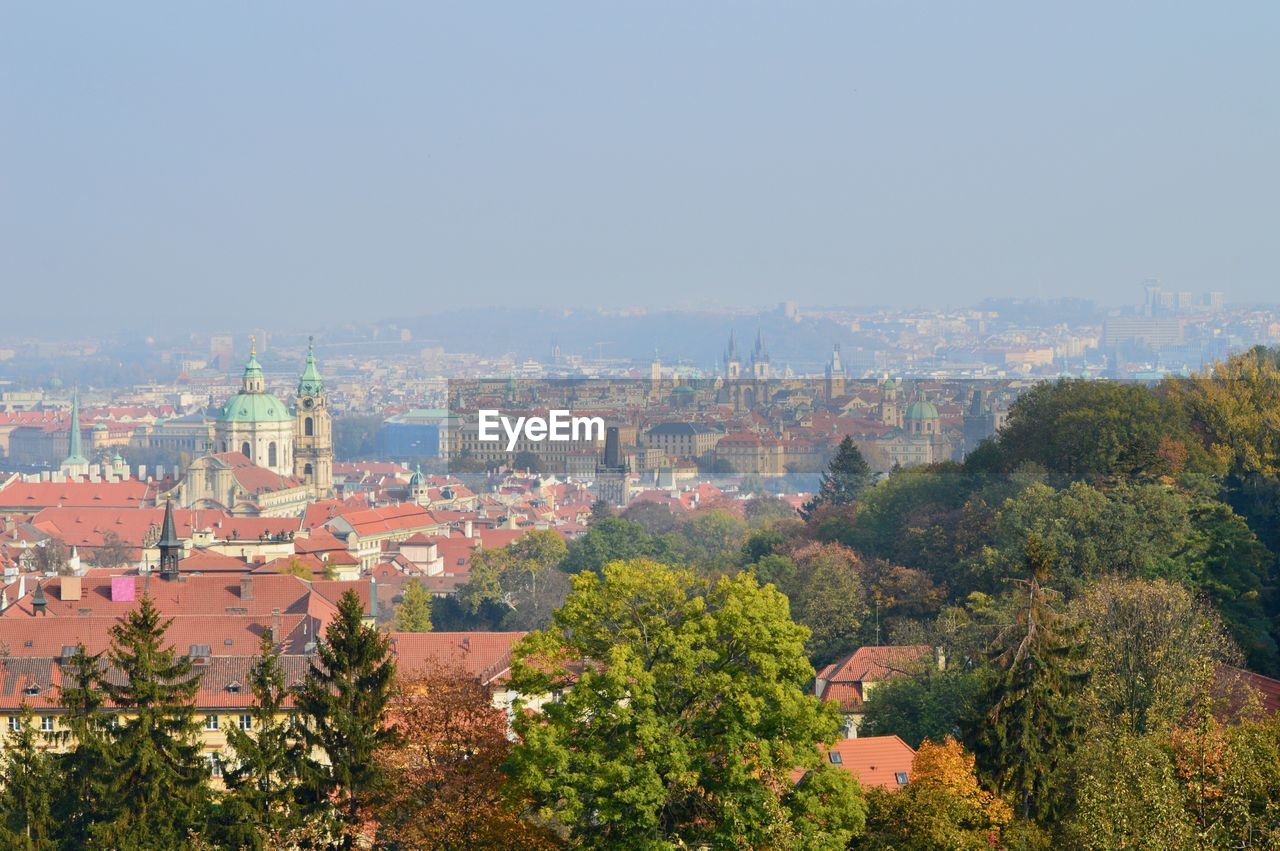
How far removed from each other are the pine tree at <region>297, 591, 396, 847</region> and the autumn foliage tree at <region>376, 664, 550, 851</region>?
0.22m

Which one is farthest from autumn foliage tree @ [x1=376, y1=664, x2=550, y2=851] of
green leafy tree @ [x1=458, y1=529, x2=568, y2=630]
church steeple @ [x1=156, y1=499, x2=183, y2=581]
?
green leafy tree @ [x1=458, y1=529, x2=568, y2=630]

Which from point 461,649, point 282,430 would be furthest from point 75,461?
point 461,649

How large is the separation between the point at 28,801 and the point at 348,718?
11.7ft

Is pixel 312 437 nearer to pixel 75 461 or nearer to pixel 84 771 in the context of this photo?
pixel 75 461

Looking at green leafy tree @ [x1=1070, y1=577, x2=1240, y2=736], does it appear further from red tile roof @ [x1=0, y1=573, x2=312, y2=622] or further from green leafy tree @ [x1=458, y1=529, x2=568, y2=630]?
green leafy tree @ [x1=458, y1=529, x2=568, y2=630]

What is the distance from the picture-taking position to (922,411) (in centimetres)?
12444

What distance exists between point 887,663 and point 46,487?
81.3 m

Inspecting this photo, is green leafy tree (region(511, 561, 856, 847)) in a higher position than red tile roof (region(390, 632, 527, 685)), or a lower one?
higher

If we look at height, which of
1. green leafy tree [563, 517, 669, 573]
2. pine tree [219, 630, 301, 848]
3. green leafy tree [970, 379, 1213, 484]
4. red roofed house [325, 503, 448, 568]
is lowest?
red roofed house [325, 503, 448, 568]

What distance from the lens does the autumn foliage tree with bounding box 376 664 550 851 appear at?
2172 cm

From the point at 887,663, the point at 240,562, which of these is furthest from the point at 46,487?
the point at 887,663

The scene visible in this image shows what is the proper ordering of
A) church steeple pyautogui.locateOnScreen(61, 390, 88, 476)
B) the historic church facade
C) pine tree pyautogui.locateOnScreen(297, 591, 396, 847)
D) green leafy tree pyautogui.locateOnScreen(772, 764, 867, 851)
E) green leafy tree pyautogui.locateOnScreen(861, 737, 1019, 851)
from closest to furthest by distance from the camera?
1. green leafy tree pyautogui.locateOnScreen(772, 764, 867, 851)
2. green leafy tree pyautogui.locateOnScreen(861, 737, 1019, 851)
3. pine tree pyautogui.locateOnScreen(297, 591, 396, 847)
4. the historic church facade
5. church steeple pyautogui.locateOnScreen(61, 390, 88, 476)

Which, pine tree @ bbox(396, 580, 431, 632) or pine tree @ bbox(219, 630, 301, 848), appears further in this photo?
pine tree @ bbox(396, 580, 431, 632)

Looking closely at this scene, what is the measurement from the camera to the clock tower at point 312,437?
133 m
